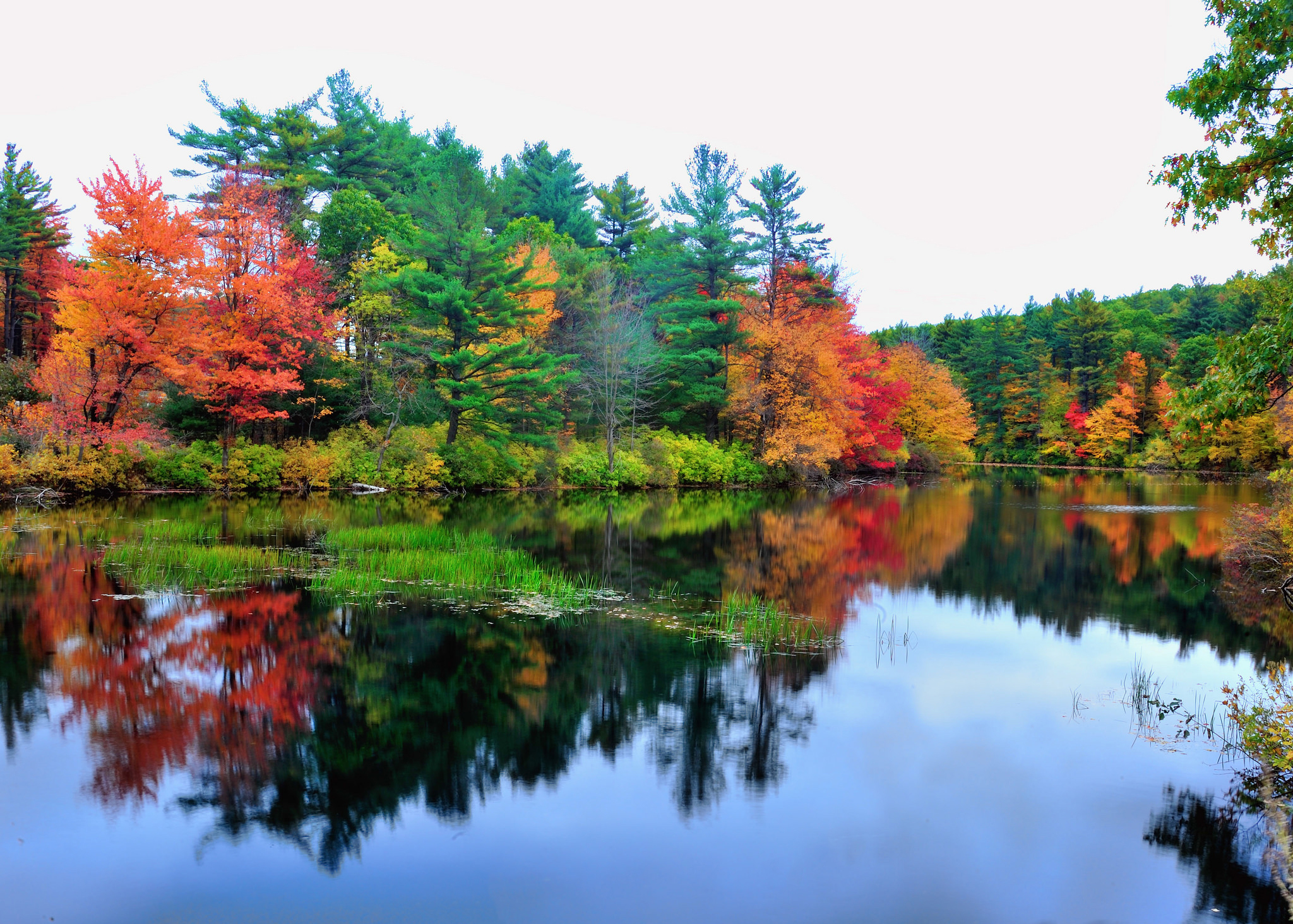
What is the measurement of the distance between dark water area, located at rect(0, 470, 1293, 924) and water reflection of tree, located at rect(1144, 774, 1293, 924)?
1.0 inches

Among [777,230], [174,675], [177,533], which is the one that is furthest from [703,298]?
[174,675]

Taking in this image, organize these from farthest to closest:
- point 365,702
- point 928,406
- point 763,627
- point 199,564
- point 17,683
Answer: point 928,406
point 199,564
point 763,627
point 17,683
point 365,702

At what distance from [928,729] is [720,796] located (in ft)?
8.84

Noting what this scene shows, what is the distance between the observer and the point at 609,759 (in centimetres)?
693

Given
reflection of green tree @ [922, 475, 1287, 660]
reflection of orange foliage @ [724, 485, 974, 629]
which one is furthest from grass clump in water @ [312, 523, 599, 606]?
reflection of green tree @ [922, 475, 1287, 660]

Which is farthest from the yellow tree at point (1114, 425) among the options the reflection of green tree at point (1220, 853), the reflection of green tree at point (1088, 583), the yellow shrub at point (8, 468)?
the yellow shrub at point (8, 468)

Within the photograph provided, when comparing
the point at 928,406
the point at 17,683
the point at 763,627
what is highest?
the point at 928,406

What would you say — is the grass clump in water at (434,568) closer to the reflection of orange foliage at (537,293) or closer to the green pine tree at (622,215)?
the reflection of orange foliage at (537,293)

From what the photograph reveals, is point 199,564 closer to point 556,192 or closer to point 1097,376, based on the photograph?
point 556,192

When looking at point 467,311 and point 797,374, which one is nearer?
point 467,311

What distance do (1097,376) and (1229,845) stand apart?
213ft

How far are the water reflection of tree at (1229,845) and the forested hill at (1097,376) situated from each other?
A: 49788 mm

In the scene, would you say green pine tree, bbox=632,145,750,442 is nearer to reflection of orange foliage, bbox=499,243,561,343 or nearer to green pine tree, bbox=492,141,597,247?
reflection of orange foliage, bbox=499,243,561,343

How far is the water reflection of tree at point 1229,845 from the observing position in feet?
16.0
